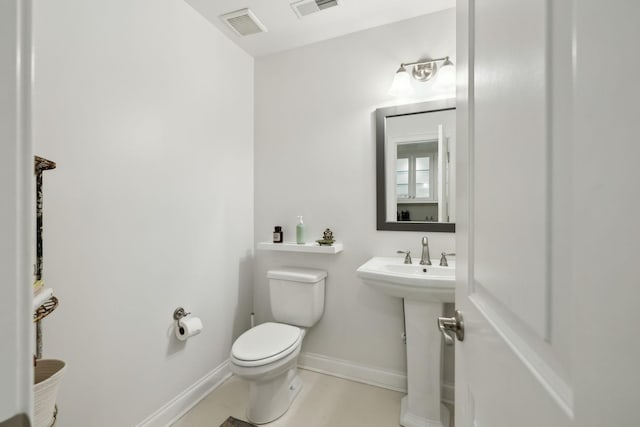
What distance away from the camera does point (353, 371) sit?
1.94m

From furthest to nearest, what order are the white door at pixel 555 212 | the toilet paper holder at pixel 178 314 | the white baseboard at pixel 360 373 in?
the white baseboard at pixel 360 373 → the toilet paper holder at pixel 178 314 → the white door at pixel 555 212

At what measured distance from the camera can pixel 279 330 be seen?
171cm

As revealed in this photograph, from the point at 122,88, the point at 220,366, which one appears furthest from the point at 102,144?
the point at 220,366

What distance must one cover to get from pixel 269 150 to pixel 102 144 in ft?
3.77

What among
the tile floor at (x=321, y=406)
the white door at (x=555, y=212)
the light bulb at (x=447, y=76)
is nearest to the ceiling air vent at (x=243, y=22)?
the light bulb at (x=447, y=76)

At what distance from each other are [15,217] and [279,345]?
1.43m

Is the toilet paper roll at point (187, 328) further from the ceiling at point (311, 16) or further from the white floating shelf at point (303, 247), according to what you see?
the ceiling at point (311, 16)

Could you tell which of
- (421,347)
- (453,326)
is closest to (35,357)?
(453,326)

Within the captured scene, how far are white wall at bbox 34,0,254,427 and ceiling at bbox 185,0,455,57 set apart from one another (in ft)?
0.47

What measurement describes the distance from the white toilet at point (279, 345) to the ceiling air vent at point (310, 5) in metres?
1.70

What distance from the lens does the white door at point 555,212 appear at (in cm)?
20

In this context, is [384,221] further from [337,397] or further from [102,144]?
[102,144]

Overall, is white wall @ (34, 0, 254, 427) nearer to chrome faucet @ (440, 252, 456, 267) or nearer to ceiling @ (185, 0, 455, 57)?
ceiling @ (185, 0, 455, 57)

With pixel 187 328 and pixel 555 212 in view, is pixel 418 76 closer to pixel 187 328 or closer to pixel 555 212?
pixel 555 212
